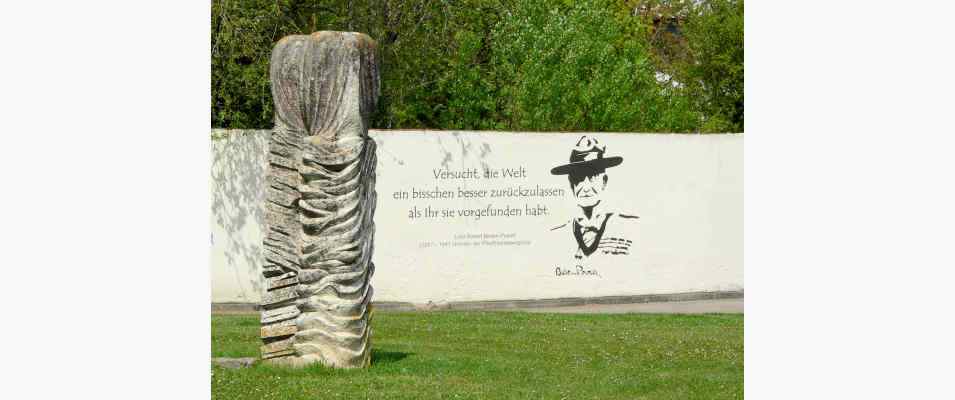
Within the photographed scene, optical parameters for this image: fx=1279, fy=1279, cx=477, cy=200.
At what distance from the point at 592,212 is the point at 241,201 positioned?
4.76 m

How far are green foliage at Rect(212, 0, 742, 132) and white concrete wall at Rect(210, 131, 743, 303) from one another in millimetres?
1829

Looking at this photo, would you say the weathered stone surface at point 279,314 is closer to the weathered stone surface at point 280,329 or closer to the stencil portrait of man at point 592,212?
the weathered stone surface at point 280,329

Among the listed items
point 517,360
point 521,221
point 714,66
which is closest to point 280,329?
point 517,360

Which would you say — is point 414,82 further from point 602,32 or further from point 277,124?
point 277,124

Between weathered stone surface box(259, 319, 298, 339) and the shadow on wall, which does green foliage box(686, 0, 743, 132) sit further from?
weathered stone surface box(259, 319, 298, 339)

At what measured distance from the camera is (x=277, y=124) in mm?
10742

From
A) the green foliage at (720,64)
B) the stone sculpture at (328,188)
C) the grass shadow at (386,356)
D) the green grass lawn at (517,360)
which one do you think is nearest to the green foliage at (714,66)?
the green foliage at (720,64)

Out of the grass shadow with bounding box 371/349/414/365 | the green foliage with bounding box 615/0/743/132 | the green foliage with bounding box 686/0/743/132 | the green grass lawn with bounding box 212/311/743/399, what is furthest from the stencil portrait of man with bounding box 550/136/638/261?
the green foliage with bounding box 686/0/743/132

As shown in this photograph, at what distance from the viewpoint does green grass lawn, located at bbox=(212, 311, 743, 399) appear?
10.1m

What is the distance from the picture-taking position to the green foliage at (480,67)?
1797cm

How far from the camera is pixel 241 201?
16156 millimetres

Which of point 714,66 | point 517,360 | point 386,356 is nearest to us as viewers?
point 386,356

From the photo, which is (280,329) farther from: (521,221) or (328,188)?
(521,221)

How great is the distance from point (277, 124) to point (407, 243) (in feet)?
19.2
